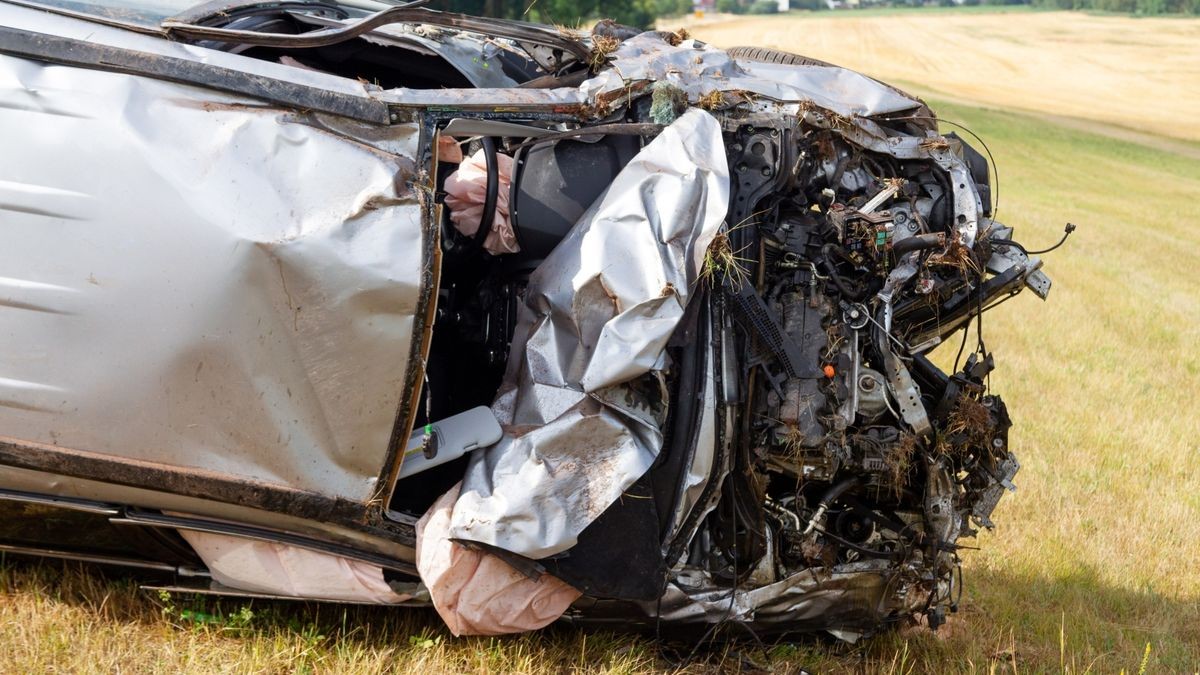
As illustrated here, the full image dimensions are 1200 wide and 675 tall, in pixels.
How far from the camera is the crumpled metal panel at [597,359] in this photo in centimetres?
313

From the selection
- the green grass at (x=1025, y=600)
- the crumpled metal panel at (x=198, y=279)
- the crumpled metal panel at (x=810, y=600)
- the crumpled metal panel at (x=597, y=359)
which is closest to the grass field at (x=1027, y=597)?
the green grass at (x=1025, y=600)

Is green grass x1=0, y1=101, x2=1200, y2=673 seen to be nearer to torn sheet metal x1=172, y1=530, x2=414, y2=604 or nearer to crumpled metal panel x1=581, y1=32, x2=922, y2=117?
torn sheet metal x1=172, y1=530, x2=414, y2=604

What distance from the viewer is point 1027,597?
467 centimetres

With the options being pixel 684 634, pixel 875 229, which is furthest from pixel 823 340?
pixel 684 634

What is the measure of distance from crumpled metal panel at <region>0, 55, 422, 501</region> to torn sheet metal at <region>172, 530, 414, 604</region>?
1.01ft

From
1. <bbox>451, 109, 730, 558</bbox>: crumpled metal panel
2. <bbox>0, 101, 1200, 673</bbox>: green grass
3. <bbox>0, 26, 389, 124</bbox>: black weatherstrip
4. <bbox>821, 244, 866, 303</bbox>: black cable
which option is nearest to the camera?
<bbox>0, 26, 389, 124</bbox>: black weatherstrip

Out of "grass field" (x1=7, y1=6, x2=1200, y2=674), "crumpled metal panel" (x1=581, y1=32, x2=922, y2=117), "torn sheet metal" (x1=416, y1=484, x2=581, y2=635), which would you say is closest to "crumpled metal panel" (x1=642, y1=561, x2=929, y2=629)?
"grass field" (x1=7, y1=6, x2=1200, y2=674)

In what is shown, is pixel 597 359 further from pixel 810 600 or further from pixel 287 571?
pixel 810 600

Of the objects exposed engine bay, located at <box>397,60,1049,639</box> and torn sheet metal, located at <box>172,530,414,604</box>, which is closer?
torn sheet metal, located at <box>172,530,414,604</box>

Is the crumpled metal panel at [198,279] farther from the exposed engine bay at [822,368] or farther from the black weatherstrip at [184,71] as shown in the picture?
the exposed engine bay at [822,368]

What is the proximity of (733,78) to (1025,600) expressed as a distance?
96.1 inches

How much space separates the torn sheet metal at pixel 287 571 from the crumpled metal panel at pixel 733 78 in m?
1.55

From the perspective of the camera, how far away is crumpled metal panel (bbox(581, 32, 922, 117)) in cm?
357

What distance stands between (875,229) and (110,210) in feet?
6.98
